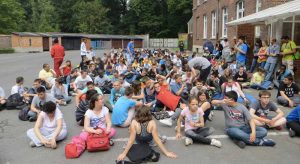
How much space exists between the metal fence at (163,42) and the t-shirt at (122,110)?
196 ft

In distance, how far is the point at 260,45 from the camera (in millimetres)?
16219

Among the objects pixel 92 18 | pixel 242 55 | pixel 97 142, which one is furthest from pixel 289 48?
pixel 92 18

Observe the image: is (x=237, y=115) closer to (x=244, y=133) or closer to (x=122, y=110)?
(x=244, y=133)

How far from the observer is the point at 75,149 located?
615cm

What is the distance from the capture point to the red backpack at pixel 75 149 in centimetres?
609

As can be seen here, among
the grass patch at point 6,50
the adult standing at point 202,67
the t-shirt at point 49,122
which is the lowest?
the t-shirt at point 49,122

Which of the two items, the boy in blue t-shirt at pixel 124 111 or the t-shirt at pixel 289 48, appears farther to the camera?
the t-shirt at pixel 289 48

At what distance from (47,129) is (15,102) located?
3.98 metres

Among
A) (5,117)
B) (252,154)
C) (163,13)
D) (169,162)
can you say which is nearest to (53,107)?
(169,162)

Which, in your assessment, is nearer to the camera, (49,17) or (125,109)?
(125,109)

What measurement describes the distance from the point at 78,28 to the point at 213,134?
2842 inches

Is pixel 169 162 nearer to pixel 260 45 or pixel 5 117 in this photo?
pixel 5 117

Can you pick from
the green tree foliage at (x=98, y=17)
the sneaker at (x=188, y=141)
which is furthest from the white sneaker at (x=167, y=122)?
the green tree foliage at (x=98, y=17)

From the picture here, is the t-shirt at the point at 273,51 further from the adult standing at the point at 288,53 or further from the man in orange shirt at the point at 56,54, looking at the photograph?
the man in orange shirt at the point at 56,54
